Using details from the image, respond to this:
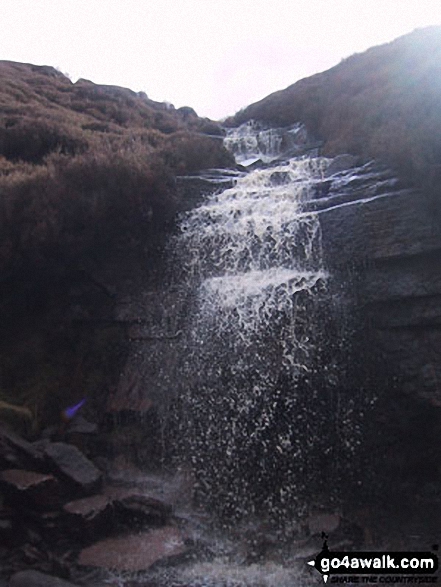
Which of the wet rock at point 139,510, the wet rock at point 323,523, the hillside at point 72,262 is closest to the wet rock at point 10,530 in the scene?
the wet rock at point 139,510

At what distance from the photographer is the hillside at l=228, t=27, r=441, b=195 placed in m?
13.1

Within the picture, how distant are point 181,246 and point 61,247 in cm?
279

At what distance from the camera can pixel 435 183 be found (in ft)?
38.9

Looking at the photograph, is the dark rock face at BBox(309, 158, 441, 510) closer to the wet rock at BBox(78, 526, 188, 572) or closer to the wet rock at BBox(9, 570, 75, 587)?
the wet rock at BBox(78, 526, 188, 572)

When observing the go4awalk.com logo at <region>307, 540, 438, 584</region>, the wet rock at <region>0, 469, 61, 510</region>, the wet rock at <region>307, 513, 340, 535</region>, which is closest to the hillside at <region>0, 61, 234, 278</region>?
the wet rock at <region>0, 469, 61, 510</region>

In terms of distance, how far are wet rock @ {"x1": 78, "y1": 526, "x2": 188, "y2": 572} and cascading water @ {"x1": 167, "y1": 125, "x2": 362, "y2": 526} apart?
1193mm

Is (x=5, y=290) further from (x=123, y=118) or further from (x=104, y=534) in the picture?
(x=123, y=118)

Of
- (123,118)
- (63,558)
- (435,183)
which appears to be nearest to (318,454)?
(63,558)

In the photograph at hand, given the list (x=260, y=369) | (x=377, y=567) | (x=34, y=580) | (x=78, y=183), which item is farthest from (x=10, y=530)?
(x=78, y=183)

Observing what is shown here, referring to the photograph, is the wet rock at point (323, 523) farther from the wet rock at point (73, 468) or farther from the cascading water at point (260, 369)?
the wet rock at point (73, 468)

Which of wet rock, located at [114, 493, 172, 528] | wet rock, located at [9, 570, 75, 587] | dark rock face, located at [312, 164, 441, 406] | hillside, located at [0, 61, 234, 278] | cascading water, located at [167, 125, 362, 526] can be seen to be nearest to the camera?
wet rock, located at [9, 570, 75, 587]

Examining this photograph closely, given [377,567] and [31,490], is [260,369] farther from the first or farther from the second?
[31,490]

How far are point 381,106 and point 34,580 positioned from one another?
1596cm

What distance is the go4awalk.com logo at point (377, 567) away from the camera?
8.32 m
